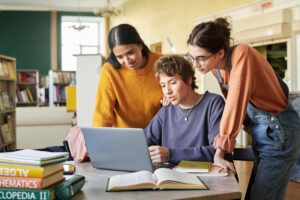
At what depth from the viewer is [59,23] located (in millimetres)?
12188

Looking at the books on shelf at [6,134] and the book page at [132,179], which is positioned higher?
the book page at [132,179]

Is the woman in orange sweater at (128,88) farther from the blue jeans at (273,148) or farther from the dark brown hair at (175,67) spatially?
the blue jeans at (273,148)

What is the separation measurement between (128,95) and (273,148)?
841 millimetres

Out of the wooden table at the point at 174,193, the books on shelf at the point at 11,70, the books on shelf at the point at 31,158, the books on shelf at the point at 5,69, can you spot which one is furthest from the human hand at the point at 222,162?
the books on shelf at the point at 11,70

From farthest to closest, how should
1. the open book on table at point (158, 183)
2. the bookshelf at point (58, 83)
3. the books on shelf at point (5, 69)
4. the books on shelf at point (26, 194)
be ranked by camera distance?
the bookshelf at point (58, 83)
the books on shelf at point (5, 69)
the open book on table at point (158, 183)
the books on shelf at point (26, 194)

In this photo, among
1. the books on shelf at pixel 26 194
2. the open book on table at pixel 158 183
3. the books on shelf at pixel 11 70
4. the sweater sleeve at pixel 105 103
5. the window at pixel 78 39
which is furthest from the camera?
the window at pixel 78 39

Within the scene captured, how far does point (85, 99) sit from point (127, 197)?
2.80m

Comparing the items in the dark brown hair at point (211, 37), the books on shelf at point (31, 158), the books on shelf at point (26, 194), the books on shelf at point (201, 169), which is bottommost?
the books on shelf at point (201, 169)

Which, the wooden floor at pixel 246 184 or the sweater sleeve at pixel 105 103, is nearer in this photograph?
the sweater sleeve at pixel 105 103

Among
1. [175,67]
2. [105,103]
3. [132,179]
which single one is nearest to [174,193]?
[132,179]

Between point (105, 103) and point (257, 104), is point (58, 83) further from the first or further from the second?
point (257, 104)

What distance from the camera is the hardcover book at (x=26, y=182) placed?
98 centimetres

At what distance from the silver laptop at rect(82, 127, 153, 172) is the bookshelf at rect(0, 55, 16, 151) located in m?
4.10

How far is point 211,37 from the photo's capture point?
1395 millimetres
